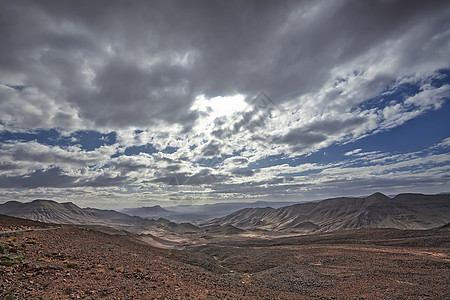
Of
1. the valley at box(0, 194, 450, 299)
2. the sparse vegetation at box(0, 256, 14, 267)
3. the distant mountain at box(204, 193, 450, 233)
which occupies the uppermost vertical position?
the sparse vegetation at box(0, 256, 14, 267)

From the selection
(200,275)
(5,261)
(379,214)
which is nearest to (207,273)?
(200,275)

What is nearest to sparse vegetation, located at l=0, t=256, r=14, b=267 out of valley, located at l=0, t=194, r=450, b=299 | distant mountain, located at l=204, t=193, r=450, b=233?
valley, located at l=0, t=194, r=450, b=299

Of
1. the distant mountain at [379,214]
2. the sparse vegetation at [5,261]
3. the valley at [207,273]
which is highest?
the sparse vegetation at [5,261]

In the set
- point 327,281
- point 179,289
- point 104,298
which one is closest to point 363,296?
point 327,281

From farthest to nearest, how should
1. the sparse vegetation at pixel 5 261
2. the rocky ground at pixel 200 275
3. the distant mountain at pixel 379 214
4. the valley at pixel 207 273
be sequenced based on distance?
the distant mountain at pixel 379 214, the sparse vegetation at pixel 5 261, the valley at pixel 207 273, the rocky ground at pixel 200 275

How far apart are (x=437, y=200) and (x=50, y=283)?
190 metres

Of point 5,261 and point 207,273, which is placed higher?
point 5,261

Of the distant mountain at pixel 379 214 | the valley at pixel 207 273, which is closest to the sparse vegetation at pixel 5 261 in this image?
the valley at pixel 207 273

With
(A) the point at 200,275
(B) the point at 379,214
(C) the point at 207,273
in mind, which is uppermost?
(A) the point at 200,275

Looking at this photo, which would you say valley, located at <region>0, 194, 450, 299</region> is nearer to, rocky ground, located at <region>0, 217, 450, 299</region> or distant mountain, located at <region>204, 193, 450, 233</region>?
rocky ground, located at <region>0, 217, 450, 299</region>

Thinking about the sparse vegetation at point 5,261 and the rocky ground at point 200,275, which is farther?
the sparse vegetation at point 5,261

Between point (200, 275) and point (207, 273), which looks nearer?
point (200, 275)

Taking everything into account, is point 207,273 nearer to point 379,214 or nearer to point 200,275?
point 200,275

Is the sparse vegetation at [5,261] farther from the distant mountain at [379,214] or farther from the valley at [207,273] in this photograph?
the distant mountain at [379,214]
